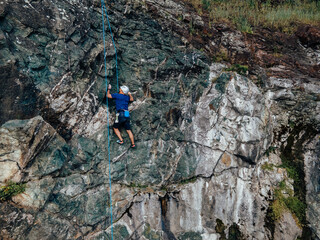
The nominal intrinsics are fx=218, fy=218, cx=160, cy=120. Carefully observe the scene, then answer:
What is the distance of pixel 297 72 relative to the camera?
8.15 m

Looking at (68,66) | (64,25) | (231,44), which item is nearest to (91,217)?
(68,66)

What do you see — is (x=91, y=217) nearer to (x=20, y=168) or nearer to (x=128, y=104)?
(x=20, y=168)

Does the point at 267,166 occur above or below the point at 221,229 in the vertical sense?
above

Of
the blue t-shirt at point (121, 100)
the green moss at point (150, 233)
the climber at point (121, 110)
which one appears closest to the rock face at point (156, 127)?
the green moss at point (150, 233)

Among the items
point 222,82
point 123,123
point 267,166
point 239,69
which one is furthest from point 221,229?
point 239,69

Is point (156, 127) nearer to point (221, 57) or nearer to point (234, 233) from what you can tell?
point (221, 57)

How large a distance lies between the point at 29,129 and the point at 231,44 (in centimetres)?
734

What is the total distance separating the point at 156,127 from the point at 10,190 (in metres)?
4.03

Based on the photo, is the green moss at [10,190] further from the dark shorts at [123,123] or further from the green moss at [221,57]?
the green moss at [221,57]

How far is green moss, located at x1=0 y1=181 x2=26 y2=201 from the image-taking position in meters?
4.64

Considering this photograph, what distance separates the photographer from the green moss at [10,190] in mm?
4645

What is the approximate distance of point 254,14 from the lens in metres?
9.87

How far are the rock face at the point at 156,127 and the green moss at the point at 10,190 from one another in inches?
4.9

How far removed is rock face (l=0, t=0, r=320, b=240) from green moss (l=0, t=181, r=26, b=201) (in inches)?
4.9
